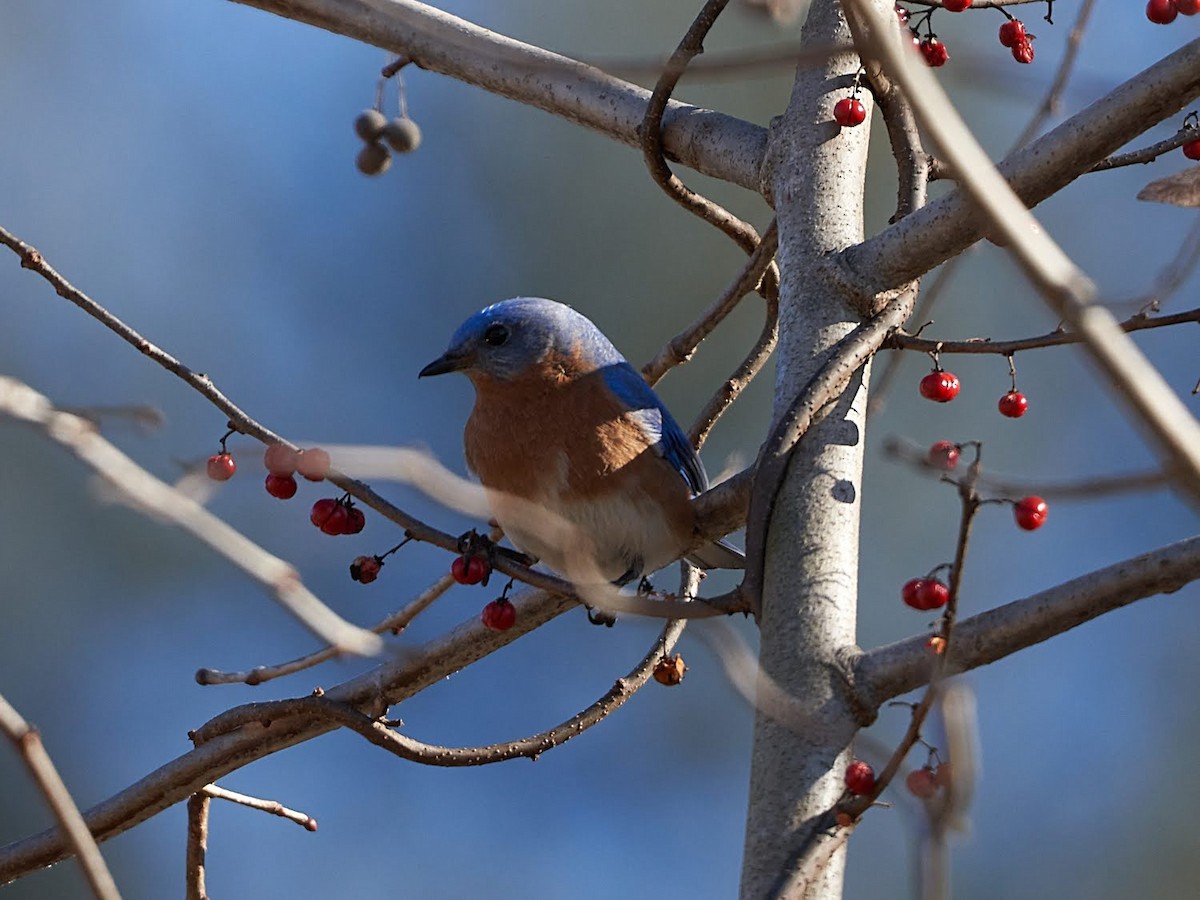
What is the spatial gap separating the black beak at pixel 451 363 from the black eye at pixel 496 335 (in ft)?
0.22

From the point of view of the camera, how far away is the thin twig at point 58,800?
132 cm

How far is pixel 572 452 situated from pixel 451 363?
534mm

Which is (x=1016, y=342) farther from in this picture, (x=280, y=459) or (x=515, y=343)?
(x=515, y=343)

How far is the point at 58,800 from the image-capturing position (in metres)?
1.32

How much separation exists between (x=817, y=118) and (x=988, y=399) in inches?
194

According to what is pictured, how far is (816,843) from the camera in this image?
6.93 ft

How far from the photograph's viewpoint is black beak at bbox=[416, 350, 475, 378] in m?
4.00

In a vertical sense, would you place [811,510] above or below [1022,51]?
below

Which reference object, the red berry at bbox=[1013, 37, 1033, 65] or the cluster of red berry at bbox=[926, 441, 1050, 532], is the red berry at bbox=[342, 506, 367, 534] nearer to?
the cluster of red berry at bbox=[926, 441, 1050, 532]

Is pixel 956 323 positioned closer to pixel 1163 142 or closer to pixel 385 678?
pixel 1163 142

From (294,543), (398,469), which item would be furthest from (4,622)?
(398,469)

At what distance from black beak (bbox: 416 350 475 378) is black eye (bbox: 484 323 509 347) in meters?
0.07

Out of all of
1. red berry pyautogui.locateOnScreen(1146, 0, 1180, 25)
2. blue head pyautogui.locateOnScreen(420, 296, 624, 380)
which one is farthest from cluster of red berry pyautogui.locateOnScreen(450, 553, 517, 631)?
red berry pyautogui.locateOnScreen(1146, 0, 1180, 25)

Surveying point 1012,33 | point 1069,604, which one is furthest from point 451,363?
point 1069,604
